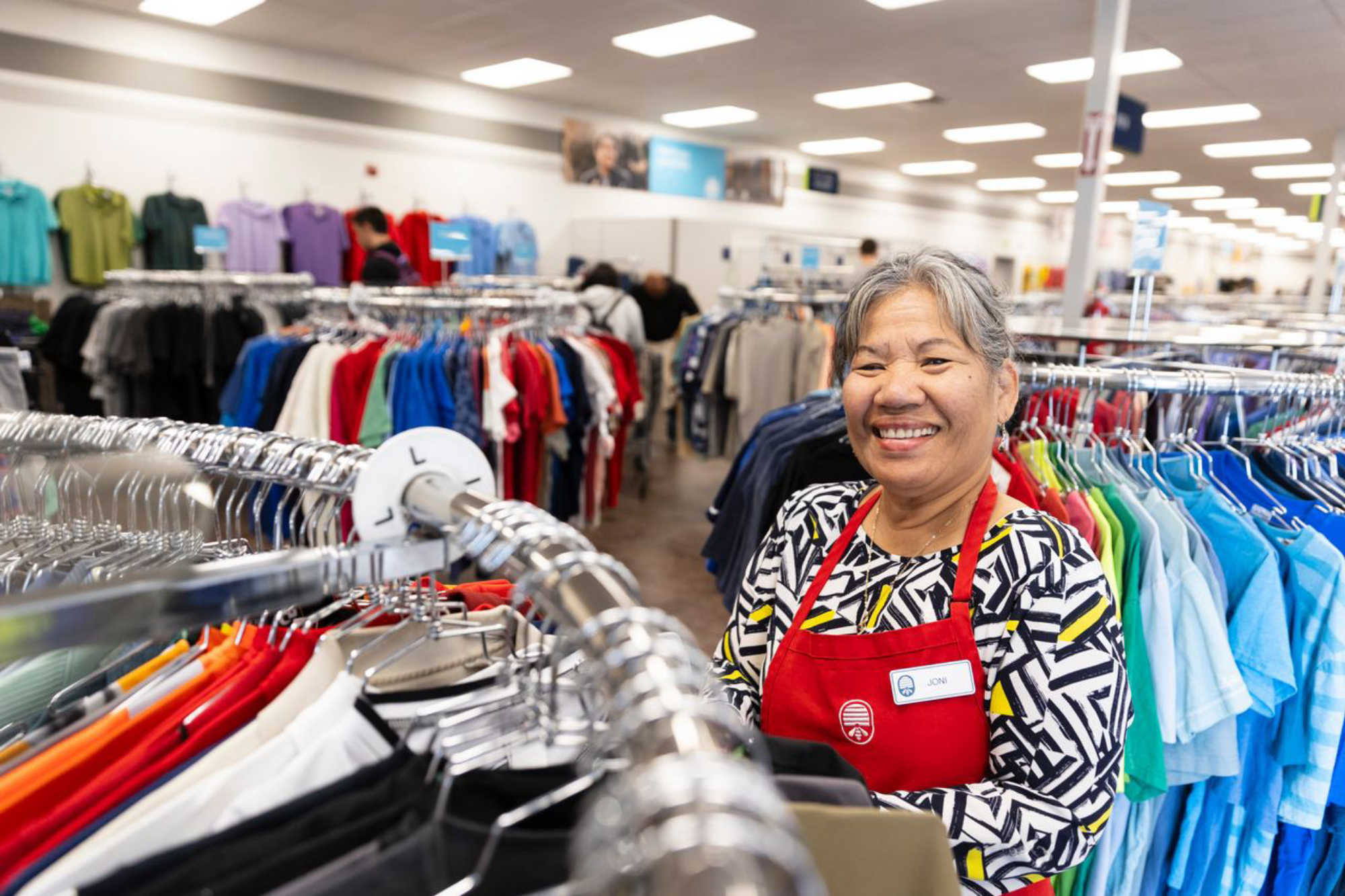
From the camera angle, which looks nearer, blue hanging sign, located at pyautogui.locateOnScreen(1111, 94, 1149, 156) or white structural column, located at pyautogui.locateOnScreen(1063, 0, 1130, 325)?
white structural column, located at pyautogui.locateOnScreen(1063, 0, 1130, 325)

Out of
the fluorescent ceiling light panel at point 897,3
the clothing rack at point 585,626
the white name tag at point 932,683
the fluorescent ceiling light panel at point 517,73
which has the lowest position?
the white name tag at point 932,683

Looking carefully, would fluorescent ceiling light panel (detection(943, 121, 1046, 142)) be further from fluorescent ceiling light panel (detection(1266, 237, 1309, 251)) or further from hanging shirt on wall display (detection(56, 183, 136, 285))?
fluorescent ceiling light panel (detection(1266, 237, 1309, 251))

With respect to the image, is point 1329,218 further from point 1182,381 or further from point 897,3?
point 1182,381

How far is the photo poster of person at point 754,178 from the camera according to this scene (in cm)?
1207

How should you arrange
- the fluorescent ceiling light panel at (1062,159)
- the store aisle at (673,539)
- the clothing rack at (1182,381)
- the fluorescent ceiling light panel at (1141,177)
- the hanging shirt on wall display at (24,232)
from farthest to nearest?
the fluorescent ceiling light panel at (1141,177) < the fluorescent ceiling light panel at (1062,159) < the hanging shirt on wall display at (24,232) < the store aisle at (673,539) < the clothing rack at (1182,381)

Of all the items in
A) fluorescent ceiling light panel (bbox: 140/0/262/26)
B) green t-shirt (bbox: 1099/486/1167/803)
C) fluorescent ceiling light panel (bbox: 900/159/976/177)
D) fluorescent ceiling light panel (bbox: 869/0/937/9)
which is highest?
fluorescent ceiling light panel (bbox: 900/159/976/177)

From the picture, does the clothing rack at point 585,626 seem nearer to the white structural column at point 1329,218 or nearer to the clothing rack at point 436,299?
the clothing rack at point 436,299

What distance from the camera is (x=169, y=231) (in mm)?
6746

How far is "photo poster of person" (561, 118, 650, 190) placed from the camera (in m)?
10.0

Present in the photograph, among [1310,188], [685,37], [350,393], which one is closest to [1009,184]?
[1310,188]

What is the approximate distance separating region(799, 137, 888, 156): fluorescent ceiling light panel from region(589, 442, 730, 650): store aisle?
20.6 feet

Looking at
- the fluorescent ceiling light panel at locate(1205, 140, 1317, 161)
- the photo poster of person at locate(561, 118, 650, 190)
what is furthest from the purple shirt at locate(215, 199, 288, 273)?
the fluorescent ceiling light panel at locate(1205, 140, 1317, 161)

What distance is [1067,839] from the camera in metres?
1.06

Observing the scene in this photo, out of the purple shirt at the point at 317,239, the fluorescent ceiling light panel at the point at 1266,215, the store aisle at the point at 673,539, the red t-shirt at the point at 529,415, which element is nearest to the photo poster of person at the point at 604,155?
the purple shirt at the point at 317,239
